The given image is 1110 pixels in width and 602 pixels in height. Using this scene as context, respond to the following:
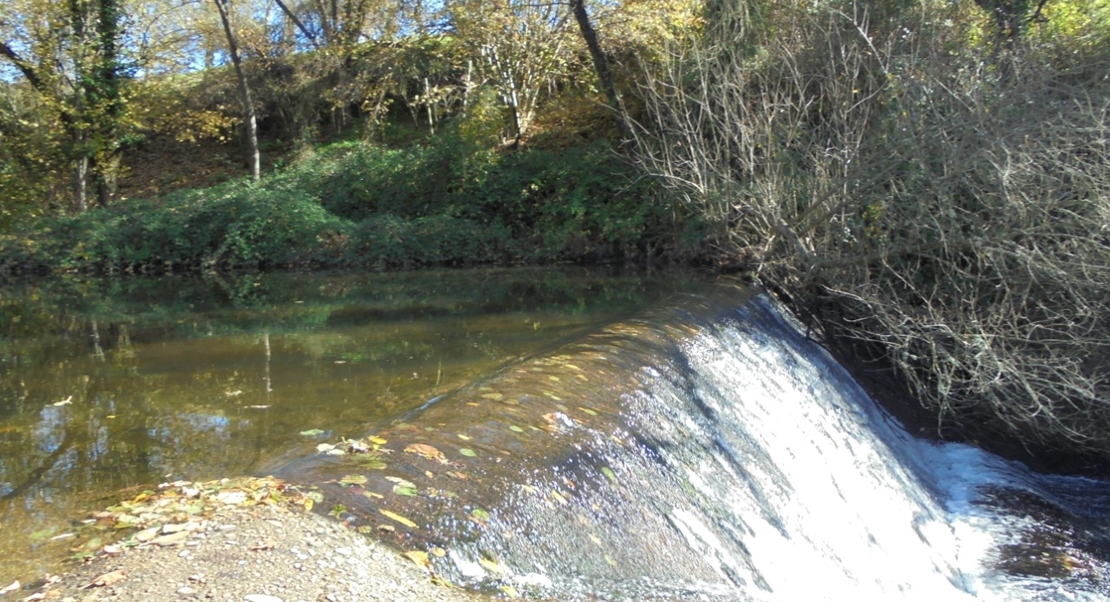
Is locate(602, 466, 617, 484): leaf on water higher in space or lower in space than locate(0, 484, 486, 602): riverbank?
lower

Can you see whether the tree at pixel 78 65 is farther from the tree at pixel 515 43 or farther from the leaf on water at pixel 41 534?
the leaf on water at pixel 41 534

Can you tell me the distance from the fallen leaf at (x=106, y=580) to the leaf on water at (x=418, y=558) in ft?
3.44

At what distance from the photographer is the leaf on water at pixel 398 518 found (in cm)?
397

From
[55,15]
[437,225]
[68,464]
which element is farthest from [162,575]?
[55,15]

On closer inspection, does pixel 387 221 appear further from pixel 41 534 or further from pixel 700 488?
pixel 41 534

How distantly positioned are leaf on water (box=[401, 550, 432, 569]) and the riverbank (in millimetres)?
30

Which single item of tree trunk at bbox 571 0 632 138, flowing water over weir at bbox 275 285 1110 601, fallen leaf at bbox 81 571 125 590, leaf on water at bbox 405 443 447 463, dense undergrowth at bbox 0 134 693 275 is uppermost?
tree trunk at bbox 571 0 632 138

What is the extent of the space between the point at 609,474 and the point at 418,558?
1634 mm

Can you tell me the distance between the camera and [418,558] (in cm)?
379

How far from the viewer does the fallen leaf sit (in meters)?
3.23

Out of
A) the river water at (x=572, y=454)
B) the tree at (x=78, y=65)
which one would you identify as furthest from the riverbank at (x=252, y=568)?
the tree at (x=78, y=65)

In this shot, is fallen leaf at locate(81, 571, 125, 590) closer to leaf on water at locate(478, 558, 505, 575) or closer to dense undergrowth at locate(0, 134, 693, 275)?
leaf on water at locate(478, 558, 505, 575)

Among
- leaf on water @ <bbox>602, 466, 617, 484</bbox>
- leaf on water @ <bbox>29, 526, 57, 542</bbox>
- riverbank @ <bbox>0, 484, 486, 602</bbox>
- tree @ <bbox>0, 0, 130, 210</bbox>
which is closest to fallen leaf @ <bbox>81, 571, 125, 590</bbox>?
riverbank @ <bbox>0, 484, 486, 602</bbox>

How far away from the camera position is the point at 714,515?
17.9 feet
